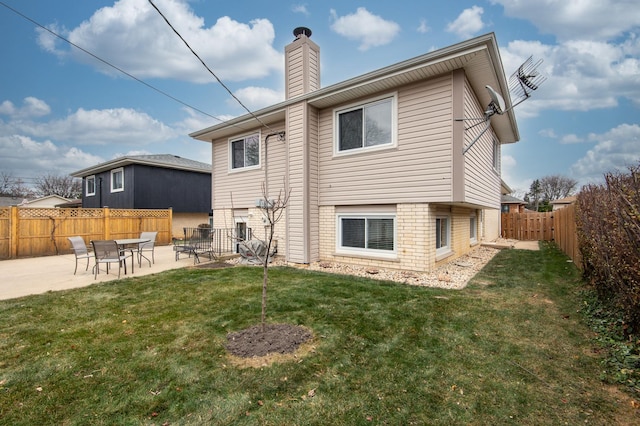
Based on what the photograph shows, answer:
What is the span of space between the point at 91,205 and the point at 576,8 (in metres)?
27.6

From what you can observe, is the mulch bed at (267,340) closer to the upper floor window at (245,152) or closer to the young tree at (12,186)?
the upper floor window at (245,152)

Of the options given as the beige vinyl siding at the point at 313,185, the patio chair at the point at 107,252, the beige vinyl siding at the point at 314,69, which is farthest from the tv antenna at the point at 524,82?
the patio chair at the point at 107,252

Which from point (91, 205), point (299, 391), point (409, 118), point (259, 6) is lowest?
point (299, 391)

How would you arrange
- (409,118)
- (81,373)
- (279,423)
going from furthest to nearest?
1. (409,118)
2. (81,373)
3. (279,423)

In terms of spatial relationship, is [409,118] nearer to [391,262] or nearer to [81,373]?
[391,262]

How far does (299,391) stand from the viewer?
254cm

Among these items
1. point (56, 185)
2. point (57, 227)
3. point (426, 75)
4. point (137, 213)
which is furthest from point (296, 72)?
point (56, 185)

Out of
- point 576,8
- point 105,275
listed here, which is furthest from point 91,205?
point 576,8

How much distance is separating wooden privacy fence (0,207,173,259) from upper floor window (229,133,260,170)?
7.01m

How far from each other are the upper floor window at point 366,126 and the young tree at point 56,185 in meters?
49.9

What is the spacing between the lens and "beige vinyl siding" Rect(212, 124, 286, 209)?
31.8ft

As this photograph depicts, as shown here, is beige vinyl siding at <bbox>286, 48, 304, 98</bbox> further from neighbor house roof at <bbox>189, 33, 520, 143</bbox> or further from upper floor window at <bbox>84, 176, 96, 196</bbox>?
upper floor window at <bbox>84, 176, 96, 196</bbox>

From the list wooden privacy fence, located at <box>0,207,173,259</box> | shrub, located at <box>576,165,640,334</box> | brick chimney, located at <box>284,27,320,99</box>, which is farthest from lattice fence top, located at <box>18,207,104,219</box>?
shrub, located at <box>576,165,640,334</box>

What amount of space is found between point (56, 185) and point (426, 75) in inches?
2138
